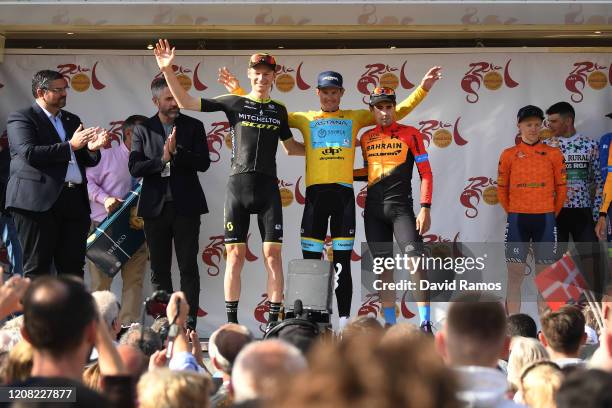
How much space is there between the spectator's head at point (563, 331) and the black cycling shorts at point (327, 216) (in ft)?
9.33

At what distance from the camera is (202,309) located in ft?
28.6

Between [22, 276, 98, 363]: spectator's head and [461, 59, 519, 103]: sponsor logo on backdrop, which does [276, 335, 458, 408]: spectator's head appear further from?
[461, 59, 519, 103]: sponsor logo on backdrop

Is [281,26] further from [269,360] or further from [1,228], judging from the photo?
[269,360]

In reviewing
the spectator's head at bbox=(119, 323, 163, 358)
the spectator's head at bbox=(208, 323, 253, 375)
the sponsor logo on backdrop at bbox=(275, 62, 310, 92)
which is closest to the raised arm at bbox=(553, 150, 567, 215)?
the sponsor logo on backdrop at bbox=(275, 62, 310, 92)

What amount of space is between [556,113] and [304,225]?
2650mm

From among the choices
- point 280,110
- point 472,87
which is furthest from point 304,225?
point 472,87

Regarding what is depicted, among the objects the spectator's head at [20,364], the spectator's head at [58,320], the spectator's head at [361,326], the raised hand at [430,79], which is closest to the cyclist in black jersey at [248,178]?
the raised hand at [430,79]

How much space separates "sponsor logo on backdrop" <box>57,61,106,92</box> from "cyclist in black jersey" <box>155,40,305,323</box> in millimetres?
1643

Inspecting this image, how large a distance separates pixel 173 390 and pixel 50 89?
457 cm

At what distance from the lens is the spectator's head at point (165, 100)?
25.6 ft

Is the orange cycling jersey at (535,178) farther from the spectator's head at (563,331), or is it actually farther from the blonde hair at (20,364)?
A: the blonde hair at (20,364)

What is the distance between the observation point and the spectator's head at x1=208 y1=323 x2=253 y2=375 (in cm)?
416

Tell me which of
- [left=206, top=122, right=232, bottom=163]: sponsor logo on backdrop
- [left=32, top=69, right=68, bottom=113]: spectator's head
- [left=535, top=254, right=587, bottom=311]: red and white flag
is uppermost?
[left=32, top=69, right=68, bottom=113]: spectator's head

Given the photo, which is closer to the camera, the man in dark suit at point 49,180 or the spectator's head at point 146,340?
the spectator's head at point 146,340
